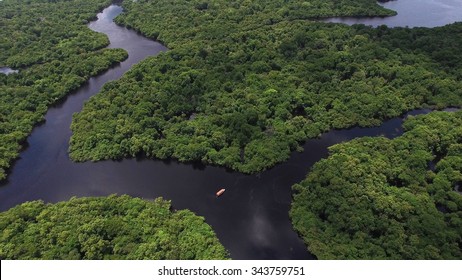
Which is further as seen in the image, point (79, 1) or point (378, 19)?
point (79, 1)

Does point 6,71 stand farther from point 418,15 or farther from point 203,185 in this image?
point 418,15

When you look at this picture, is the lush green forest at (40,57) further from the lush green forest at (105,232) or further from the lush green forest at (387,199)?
the lush green forest at (387,199)

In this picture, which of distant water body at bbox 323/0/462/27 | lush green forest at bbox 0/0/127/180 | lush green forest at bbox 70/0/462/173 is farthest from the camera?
distant water body at bbox 323/0/462/27

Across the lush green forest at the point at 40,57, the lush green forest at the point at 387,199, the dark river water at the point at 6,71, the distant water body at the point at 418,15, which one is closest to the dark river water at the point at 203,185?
the lush green forest at the point at 387,199

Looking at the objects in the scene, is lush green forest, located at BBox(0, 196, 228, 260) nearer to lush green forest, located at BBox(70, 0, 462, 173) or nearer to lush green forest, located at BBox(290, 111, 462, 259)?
lush green forest, located at BBox(70, 0, 462, 173)

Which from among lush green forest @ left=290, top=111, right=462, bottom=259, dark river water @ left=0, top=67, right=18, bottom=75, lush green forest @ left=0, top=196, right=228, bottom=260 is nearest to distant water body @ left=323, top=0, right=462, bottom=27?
lush green forest @ left=290, top=111, right=462, bottom=259

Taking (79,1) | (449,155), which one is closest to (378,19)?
(449,155)

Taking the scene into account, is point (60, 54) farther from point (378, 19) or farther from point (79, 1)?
point (378, 19)
